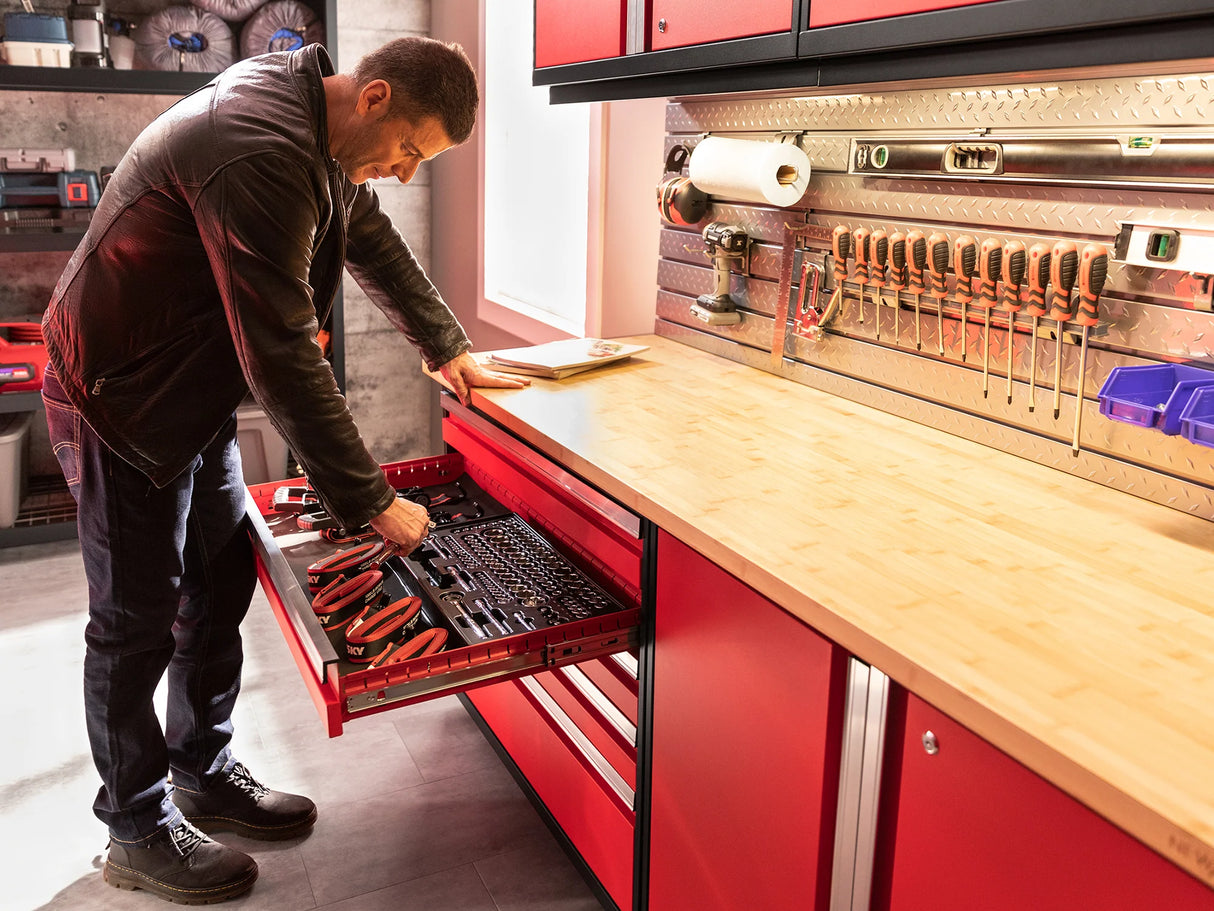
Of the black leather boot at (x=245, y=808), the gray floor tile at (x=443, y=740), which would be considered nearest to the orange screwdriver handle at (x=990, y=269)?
the gray floor tile at (x=443, y=740)

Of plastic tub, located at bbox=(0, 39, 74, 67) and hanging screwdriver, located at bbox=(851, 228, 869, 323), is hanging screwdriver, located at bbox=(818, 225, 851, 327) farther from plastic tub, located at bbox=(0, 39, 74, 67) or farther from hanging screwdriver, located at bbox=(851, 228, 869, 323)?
plastic tub, located at bbox=(0, 39, 74, 67)

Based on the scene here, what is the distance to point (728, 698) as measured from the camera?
56.5 inches

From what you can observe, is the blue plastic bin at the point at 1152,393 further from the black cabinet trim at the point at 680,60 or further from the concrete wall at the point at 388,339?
the concrete wall at the point at 388,339

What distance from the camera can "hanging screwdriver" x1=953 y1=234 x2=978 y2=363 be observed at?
5.61 ft

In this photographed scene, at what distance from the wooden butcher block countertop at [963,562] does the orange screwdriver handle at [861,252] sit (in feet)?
0.92

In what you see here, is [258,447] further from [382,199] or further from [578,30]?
[578,30]

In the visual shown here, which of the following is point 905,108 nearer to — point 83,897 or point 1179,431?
point 1179,431

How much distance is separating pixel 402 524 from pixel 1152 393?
118 cm

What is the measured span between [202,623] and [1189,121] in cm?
202

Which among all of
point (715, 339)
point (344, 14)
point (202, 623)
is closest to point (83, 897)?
point (202, 623)

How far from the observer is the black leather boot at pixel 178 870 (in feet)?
6.58

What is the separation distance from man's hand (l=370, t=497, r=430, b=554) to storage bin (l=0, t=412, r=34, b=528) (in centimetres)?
257

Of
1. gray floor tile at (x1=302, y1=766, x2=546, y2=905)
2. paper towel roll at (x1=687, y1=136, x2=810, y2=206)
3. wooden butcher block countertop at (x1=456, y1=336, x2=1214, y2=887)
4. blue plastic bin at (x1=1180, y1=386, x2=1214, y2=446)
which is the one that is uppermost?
paper towel roll at (x1=687, y1=136, x2=810, y2=206)

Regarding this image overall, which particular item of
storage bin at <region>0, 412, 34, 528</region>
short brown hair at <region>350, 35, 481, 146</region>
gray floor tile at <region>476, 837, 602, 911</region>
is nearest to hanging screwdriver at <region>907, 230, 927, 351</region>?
short brown hair at <region>350, 35, 481, 146</region>
